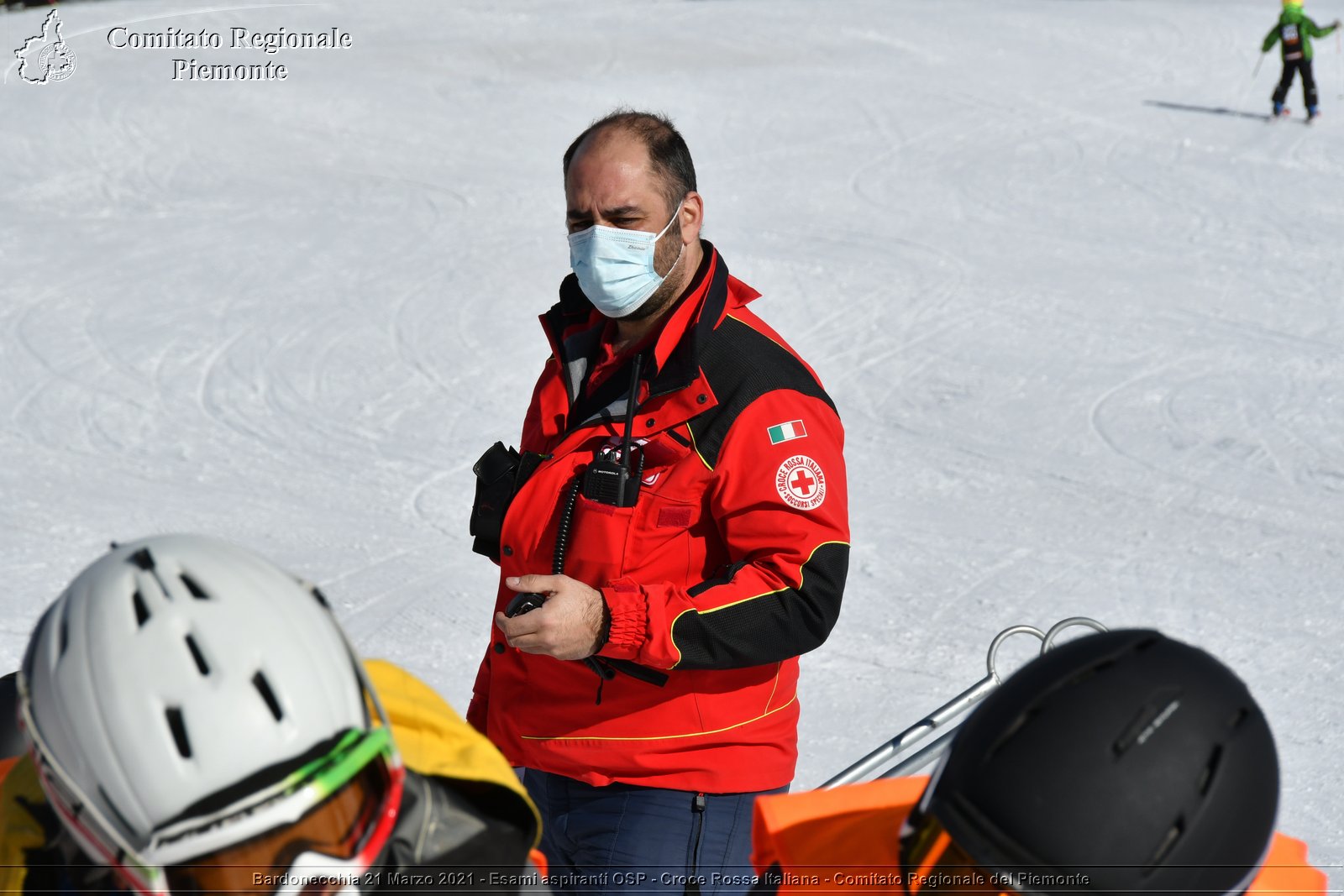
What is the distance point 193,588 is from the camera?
5.59 feet

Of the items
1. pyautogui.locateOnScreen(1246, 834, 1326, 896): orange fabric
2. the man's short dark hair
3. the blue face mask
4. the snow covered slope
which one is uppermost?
the man's short dark hair

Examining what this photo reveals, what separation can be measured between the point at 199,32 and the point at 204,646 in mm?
15450

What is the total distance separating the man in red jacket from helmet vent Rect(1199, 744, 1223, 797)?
Result: 795mm

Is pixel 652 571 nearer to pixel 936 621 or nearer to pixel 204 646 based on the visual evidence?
pixel 204 646

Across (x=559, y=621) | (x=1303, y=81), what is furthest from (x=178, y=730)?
(x=1303, y=81)

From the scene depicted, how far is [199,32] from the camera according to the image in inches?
606

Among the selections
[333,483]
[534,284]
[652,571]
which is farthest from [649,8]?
[652,571]

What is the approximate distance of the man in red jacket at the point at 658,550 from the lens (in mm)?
Answer: 2465

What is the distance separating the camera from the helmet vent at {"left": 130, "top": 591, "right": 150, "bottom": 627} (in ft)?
5.40

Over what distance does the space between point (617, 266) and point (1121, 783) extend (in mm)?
1407
